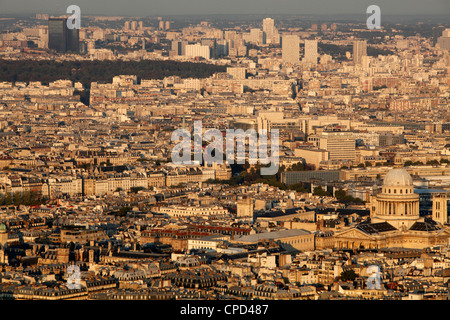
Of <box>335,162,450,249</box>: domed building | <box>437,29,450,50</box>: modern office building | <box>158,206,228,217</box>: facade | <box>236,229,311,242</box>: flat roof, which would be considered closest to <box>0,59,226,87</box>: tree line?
<box>437,29,450,50</box>: modern office building

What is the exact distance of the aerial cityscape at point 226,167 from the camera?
2316cm

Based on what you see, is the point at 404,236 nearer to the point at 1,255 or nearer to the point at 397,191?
the point at 397,191

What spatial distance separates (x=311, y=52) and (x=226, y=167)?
200 feet

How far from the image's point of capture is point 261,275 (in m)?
22.9

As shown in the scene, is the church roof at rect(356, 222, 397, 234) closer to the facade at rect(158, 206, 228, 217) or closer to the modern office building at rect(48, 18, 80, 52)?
the facade at rect(158, 206, 228, 217)

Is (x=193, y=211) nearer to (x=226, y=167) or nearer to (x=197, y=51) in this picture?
(x=226, y=167)

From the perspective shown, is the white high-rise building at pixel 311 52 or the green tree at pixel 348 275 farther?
the white high-rise building at pixel 311 52

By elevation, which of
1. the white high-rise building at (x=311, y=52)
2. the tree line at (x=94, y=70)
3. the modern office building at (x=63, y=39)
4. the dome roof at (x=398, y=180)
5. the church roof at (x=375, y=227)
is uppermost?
the modern office building at (x=63, y=39)

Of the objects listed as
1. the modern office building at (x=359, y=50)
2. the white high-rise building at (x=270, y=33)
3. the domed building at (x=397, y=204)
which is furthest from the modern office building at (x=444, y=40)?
the domed building at (x=397, y=204)

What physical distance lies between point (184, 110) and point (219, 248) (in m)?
43.7

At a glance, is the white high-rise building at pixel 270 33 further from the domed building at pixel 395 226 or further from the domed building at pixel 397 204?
the domed building at pixel 395 226

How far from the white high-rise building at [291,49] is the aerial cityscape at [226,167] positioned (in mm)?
159

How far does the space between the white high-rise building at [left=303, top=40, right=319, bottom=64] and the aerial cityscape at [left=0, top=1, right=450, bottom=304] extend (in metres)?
0.09
